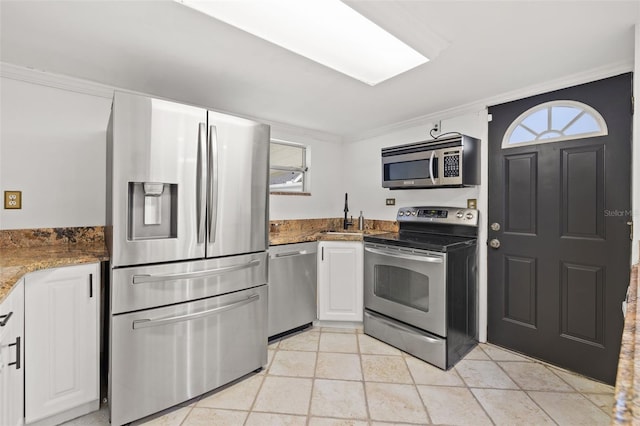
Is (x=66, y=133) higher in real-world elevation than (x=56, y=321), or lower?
higher

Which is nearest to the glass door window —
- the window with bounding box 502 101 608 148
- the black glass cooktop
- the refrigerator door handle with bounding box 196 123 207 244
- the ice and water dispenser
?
the black glass cooktop

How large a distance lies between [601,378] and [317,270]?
2257 millimetres

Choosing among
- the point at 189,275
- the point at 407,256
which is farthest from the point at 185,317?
the point at 407,256

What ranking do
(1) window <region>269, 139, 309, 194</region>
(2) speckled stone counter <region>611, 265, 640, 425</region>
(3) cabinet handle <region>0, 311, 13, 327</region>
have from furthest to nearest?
(1) window <region>269, 139, 309, 194</region>
(3) cabinet handle <region>0, 311, 13, 327</region>
(2) speckled stone counter <region>611, 265, 640, 425</region>

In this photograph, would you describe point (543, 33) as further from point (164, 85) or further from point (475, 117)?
point (164, 85)

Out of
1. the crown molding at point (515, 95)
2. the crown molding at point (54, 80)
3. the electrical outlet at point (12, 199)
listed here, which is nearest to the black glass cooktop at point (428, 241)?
the crown molding at point (515, 95)

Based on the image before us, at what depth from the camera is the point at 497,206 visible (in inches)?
102

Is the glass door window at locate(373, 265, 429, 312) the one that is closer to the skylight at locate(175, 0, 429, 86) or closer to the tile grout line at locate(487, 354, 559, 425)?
the tile grout line at locate(487, 354, 559, 425)

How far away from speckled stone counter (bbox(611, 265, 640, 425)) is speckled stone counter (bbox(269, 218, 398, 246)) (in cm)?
221

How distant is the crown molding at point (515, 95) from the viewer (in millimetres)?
1982

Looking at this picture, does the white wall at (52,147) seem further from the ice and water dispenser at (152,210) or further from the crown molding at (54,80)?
the ice and water dispenser at (152,210)

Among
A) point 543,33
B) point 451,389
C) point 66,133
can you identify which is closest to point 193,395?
point 451,389

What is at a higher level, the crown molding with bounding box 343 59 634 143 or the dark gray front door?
the crown molding with bounding box 343 59 634 143

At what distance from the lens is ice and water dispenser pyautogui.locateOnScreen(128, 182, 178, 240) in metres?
1.72
